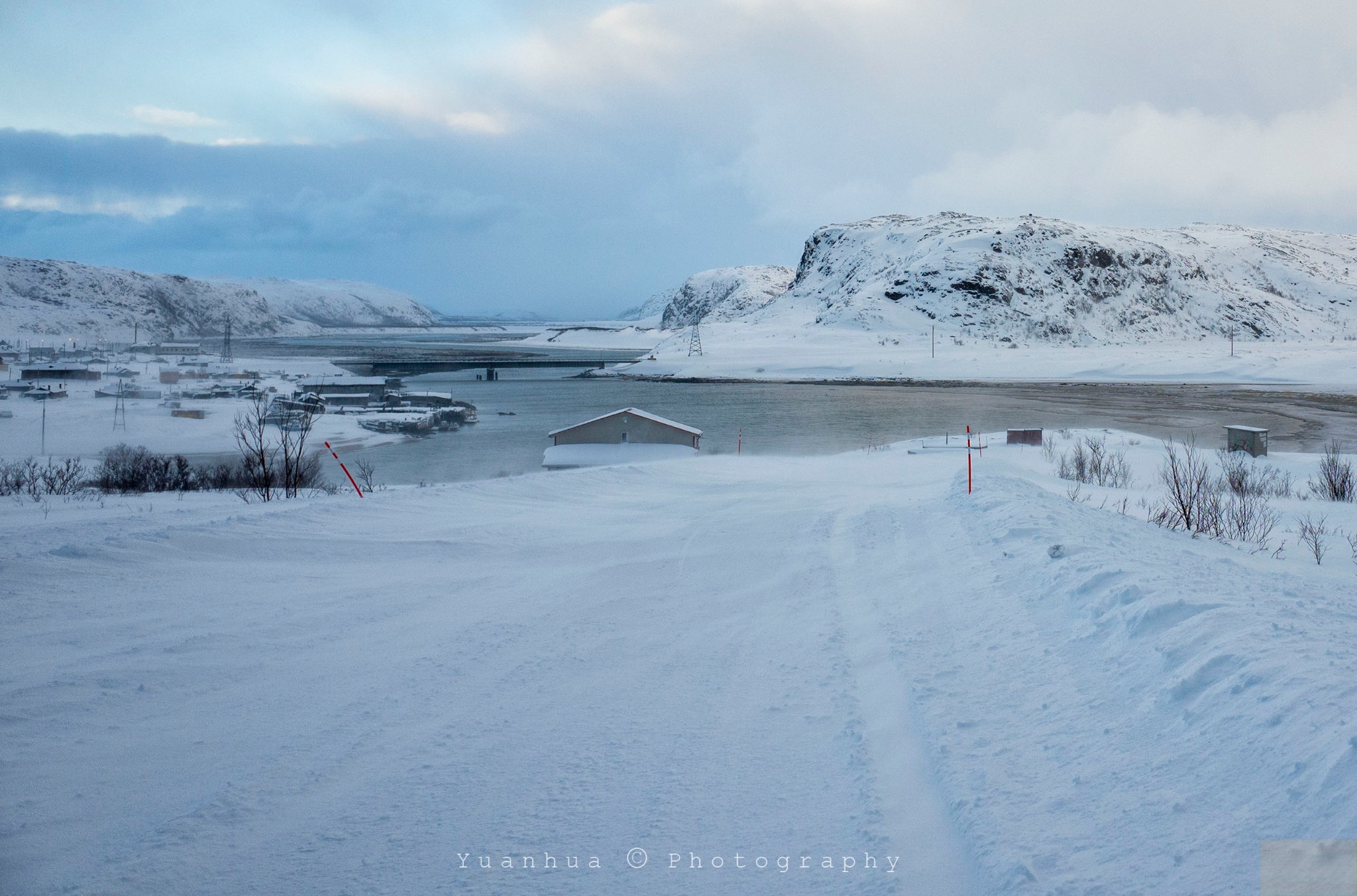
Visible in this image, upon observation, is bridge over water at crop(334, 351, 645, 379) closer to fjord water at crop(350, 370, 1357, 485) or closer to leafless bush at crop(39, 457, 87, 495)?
fjord water at crop(350, 370, 1357, 485)

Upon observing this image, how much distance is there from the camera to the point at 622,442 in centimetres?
2967

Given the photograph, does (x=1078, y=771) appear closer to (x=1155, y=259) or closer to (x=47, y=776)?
(x=47, y=776)

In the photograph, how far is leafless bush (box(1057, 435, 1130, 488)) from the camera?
62.1 ft

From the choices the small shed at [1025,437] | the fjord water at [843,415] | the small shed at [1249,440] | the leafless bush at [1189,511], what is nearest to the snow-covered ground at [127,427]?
the fjord water at [843,415]

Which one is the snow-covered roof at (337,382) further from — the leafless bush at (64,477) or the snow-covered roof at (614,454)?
the snow-covered roof at (614,454)

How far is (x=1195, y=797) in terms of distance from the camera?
332cm

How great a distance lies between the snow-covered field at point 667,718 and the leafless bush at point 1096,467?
11.2 metres

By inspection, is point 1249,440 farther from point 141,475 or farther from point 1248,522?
point 141,475

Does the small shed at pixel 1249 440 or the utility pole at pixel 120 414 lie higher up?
the utility pole at pixel 120 414

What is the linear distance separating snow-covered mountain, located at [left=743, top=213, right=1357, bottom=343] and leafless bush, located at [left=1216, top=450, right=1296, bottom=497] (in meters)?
85.6

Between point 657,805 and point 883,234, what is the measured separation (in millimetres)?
159132

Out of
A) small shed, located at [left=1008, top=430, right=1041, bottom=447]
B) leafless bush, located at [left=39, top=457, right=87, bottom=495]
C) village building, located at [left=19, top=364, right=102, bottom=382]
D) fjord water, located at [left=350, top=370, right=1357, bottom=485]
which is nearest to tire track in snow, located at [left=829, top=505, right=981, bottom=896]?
leafless bush, located at [left=39, top=457, right=87, bottom=495]

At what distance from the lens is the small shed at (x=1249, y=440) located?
24216 millimetres

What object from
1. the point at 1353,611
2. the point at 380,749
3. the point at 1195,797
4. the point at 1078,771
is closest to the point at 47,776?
the point at 380,749
